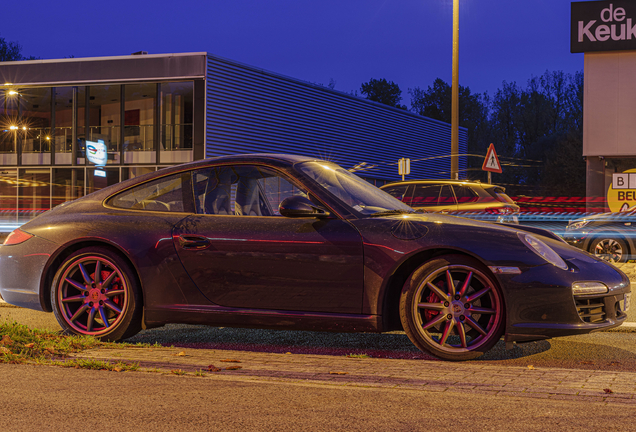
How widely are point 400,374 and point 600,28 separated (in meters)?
23.3

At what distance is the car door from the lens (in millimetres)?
4844

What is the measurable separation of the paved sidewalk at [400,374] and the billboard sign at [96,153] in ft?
85.1

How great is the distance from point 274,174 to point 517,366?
2.24 m

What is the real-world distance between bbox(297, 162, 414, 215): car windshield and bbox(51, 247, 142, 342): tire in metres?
1.60

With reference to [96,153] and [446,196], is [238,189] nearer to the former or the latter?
[446,196]

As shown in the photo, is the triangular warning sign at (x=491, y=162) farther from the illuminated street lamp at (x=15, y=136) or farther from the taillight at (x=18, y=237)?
the illuminated street lamp at (x=15, y=136)

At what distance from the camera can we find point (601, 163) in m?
24.8

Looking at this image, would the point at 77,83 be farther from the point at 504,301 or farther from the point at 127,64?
the point at 504,301

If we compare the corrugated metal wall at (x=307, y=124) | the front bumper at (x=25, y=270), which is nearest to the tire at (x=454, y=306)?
the front bumper at (x=25, y=270)

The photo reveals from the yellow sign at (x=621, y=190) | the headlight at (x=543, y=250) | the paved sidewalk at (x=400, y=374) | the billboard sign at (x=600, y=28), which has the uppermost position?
the billboard sign at (x=600, y=28)

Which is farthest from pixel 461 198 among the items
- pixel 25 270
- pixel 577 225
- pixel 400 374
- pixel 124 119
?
pixel 124 119

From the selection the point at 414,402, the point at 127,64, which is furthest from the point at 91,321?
the point at 127,64

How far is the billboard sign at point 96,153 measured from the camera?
29.4 metres

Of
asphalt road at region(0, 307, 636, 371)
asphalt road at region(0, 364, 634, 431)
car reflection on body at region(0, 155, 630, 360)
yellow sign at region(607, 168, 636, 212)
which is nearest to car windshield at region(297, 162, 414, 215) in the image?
car reflection on body at region(0, 155, 630, 360)
